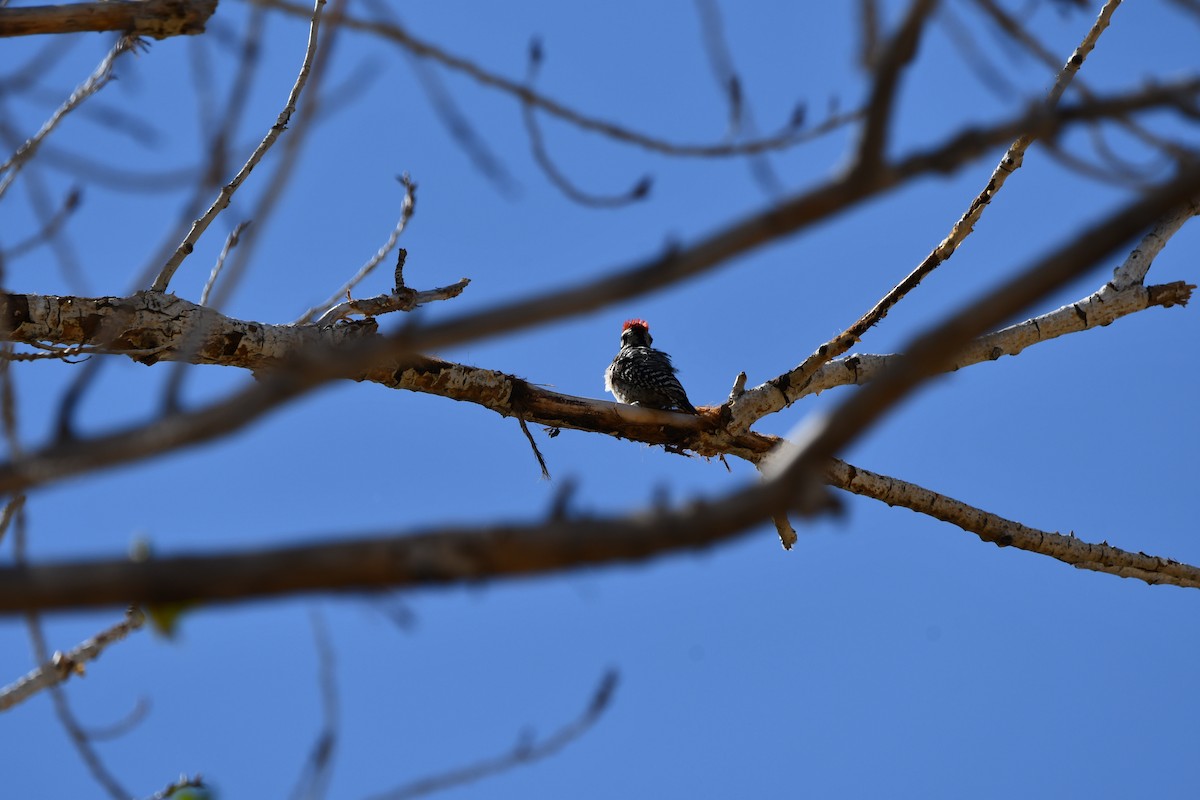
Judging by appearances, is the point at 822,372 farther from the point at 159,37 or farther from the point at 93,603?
the point at 93,603

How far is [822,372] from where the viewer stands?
505 centimetres

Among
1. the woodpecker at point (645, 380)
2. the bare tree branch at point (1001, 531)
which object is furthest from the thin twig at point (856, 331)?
the woodpecker at point (645, 380)

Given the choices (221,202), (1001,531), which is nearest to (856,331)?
(1001,531)

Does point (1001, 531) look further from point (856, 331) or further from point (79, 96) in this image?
point (79, 96)

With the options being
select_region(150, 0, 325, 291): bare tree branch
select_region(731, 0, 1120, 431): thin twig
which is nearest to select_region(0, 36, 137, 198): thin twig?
select_region(150, 0, 325, 291): bare tree branch

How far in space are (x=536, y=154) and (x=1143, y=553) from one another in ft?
12.4

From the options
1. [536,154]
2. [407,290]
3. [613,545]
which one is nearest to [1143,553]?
[407,290]

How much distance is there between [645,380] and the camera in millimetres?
7418

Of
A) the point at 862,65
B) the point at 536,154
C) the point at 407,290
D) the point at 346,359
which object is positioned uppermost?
the point at 407,290

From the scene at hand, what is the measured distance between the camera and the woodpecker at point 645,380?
7.17 meters

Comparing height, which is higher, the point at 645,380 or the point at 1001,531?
the point at 645,380

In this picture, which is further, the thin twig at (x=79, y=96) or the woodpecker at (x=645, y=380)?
the woodpecker at (x=645, y=380)

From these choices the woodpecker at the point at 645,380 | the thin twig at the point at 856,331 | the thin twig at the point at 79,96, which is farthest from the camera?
the woodpecker at the point at 645,380

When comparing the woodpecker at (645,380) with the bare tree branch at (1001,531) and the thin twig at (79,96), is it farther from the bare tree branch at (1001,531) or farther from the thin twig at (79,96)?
the thin twig at (79,96)
